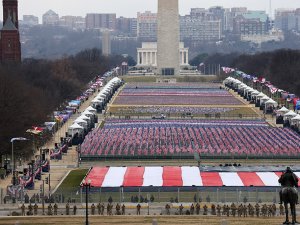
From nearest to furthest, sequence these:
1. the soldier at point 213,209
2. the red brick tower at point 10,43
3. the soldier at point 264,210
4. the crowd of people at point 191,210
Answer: the soldier at point 264,210, the crowd of people at point 191,210, the soldier at point 213,209, the red brick tower at point 10,43

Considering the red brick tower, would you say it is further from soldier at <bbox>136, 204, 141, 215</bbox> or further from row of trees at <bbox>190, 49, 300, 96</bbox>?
soldier at <bbox>136, 204, 141, 215</bbox>

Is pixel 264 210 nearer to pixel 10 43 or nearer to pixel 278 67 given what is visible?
pixel 10 43

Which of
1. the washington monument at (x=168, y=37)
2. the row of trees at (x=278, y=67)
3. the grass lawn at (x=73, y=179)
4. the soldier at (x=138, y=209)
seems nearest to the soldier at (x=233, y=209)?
the soldier at (x=138, y=209)

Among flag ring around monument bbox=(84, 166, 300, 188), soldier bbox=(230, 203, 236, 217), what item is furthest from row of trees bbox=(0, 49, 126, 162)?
soldier bbox=(230, 203, 236, 217)

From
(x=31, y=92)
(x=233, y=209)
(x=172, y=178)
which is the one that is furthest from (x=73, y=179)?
(x=31, y=92)

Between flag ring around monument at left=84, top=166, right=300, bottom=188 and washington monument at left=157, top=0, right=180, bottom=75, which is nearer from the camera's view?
flag ring around monument at left=84, top=166, right=300, bottom=188

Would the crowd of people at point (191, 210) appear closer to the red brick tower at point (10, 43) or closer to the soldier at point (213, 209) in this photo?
the soldier at point (213, 209)

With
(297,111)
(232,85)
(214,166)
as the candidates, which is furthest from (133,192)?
(232,85)
